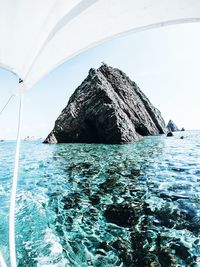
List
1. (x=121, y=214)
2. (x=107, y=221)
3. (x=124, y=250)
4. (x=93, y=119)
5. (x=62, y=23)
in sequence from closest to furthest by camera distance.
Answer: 1. (x=62, y=23)
2. (x=124, y=250)
3. (x=107, y=221)
4. (x=121, y=214)
5. (x=93, y=119)

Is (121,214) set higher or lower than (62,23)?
lower

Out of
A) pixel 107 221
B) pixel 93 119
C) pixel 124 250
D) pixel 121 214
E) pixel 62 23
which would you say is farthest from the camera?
pixel 93 119

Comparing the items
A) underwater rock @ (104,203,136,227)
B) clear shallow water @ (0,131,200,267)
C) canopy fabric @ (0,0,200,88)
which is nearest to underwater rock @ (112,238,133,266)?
clear shallow water @ (0,131,200,267)

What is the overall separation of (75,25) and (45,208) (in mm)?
5919

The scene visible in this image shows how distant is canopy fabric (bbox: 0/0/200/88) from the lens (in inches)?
63.9

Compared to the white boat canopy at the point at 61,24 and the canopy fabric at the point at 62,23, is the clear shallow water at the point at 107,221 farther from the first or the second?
the canopy fabric at the point at 62,23

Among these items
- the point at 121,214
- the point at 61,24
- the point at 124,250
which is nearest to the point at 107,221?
the point at 121,214

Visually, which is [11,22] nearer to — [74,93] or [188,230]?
[188,230]

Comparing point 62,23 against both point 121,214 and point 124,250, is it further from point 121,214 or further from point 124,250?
point 121,214

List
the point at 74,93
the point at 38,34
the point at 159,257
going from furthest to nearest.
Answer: the point at 74,93
the point at 159,257
the point at 38,34

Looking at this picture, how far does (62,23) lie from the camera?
1.84 metres

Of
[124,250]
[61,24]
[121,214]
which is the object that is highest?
[61,24]

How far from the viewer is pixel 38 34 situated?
1795mm

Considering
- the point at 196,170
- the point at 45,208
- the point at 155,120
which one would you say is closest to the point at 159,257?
the point at 45,208
